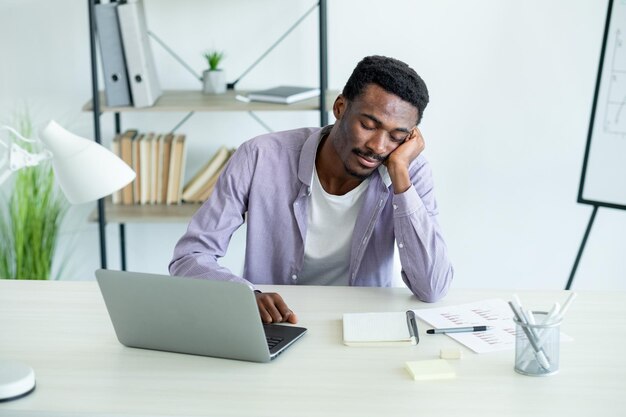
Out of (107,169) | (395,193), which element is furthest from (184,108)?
(107,169)

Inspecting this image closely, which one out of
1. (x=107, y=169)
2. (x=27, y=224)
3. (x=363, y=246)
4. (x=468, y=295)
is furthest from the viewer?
(x=27, y=224)

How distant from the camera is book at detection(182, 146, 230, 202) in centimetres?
341

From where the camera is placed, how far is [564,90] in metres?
3.57

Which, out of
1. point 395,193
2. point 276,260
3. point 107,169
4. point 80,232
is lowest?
point 80,232

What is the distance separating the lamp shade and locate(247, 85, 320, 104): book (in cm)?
165

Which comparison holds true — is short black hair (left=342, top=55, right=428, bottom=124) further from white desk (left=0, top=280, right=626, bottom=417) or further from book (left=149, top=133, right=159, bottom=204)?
book (left=149, top=133, right=159, bottom=204)

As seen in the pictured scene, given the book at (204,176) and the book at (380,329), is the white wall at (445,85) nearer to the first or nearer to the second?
the book at (204,176)

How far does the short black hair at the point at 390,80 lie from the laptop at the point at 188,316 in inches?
26.2

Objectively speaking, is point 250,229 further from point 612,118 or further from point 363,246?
point 612,118

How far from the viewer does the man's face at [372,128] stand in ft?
7.19

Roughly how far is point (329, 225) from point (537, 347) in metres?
0.81

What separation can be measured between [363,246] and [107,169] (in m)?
0.90

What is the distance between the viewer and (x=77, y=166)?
1.56 meters

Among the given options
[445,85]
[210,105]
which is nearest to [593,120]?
[445,85]
